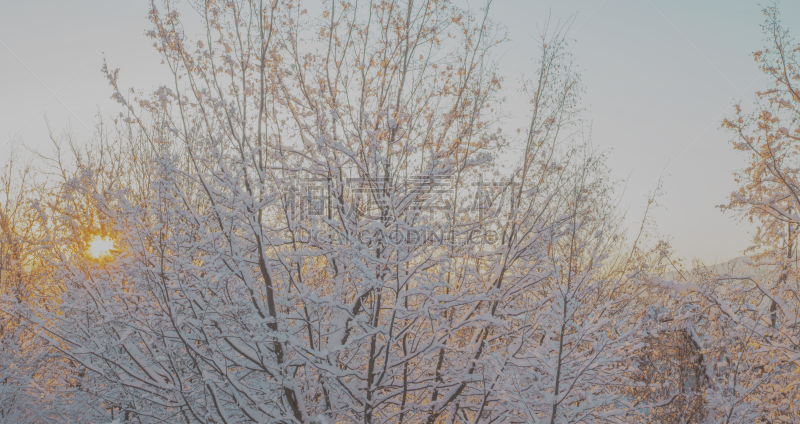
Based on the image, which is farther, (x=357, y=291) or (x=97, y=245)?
(x=97, y=245)

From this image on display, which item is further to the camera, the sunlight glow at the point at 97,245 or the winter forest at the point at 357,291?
the sunlight glow at the point at 97,245

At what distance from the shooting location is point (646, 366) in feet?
20.0

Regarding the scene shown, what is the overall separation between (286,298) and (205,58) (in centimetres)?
265

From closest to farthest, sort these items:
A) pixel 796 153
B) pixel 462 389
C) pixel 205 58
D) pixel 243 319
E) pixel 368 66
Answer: pixel 243 319 → pixel 205 58 → pixel 462 389 → pixel 368 66 → pixel 796 153

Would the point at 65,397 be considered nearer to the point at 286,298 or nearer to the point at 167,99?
the point at 286,298

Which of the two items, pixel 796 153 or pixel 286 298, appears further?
pixel 796 153

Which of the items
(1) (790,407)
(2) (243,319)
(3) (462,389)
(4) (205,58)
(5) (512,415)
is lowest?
(1) (790,407)

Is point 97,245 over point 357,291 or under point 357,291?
over

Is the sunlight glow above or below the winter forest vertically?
above

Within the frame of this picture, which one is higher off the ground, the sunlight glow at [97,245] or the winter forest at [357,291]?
the sunlight glow at [97,245]

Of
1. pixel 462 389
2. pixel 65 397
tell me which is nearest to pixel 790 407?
pixel 462 389

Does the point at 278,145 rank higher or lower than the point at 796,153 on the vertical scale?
lower

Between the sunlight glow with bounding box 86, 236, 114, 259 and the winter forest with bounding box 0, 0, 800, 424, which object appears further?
the sunlight glow with bounding box 86, 236, 114, 259

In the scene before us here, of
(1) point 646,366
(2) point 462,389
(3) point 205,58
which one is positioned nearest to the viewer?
(3) point 205,58
